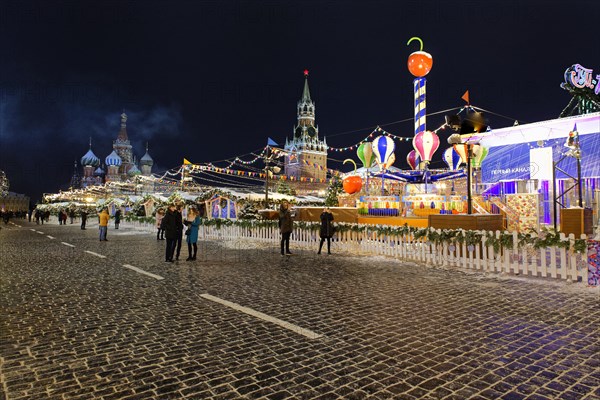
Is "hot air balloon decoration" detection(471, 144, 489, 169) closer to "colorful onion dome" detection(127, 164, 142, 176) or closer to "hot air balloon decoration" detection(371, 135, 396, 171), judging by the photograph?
"hot air balloon decoration" detection(371, 135, 396, 171)

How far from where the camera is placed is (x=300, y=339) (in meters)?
4.31

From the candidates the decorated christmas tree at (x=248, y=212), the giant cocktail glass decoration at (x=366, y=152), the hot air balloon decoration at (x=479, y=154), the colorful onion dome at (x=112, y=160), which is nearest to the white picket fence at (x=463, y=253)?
the decorated christmas tree at (x=248, y=212)

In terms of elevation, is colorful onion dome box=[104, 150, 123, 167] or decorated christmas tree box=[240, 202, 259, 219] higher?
colorful onion dome box=[104, 150, 123, 167]

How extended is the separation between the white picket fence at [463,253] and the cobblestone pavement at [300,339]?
2.08ft

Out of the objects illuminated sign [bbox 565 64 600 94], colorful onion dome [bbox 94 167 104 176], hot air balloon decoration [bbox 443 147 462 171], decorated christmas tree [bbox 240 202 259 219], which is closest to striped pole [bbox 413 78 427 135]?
hot air balloon decoration [bbox 443 147 462 171]

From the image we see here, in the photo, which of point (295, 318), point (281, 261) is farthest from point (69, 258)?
point (295, 318)

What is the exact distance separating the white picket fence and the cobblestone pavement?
634 millimetres

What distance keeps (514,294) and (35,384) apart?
23.2ft

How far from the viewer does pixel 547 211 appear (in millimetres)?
21094

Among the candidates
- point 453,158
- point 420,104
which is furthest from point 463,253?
point 420,104

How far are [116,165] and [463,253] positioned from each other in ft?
425

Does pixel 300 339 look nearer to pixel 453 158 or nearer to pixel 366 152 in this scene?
pixel 366 152

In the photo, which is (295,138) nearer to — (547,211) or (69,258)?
(547,211)

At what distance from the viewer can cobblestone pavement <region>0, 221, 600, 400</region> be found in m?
3.16
